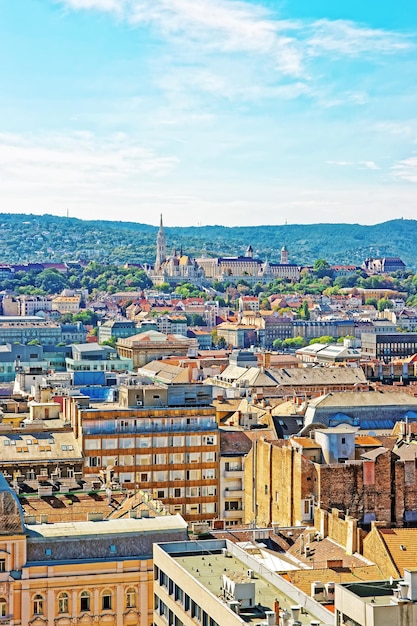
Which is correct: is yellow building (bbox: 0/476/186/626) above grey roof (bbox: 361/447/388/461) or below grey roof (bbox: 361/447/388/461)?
below

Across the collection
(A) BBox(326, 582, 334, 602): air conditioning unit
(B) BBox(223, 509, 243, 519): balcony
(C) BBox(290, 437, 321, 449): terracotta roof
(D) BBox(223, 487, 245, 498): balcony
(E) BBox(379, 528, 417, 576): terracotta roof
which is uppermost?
(C) BBox(290, 437, 321, 449): terracotta roof

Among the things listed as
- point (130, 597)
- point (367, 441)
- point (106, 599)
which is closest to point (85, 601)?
point (106, 599)

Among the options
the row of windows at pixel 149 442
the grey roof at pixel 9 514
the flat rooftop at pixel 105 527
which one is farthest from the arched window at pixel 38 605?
the row of windows at pixel 149 442

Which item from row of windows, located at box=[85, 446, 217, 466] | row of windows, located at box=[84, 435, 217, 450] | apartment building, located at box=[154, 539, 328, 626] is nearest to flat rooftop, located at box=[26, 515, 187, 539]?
apartment building, located at box=[154, 539, 328, 626]

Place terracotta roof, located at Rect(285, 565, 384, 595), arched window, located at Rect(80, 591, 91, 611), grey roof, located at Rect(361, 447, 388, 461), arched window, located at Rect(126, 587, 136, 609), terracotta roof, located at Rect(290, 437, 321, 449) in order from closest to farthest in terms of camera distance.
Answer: terracotta roof, located at Rect(285, 565, 384, 595) < arched window, located at Rect(80, 591, 91, 611) < arched window, located at Rect(126, 587, 136, 609) < grey roof, located at Rect(361, 447, 388, 461) < terracotta roof, located at Rect(290, 437, 321, 449)

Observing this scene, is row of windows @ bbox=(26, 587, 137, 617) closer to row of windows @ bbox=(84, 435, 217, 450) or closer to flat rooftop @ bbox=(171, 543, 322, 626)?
flat rooftop @ bbox=(171, 543, 322, 626)

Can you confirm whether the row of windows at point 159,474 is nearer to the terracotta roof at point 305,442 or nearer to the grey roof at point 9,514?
the terracotta roof at point 305,442

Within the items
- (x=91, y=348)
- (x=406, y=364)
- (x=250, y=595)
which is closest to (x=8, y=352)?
(x=91, y=348)

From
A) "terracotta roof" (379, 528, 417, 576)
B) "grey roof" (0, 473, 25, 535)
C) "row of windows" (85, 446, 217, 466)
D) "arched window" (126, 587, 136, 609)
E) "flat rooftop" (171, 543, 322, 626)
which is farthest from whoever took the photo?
"row of windows" (85, 446, 217, 466)
